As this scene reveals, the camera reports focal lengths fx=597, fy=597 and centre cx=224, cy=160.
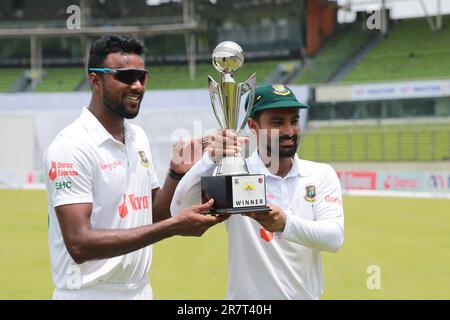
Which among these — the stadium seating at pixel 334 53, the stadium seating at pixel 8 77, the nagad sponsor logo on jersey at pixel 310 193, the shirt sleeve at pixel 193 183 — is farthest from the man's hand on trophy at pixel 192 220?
the stadium seating at pixel 8 77

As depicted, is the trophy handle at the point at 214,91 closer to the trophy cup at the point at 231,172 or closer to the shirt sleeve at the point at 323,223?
the trophy cup at the point at 231,172

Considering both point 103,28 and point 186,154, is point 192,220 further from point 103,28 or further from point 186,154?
point 103,28

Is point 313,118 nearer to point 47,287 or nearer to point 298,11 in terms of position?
point 298,11

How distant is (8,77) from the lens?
116 feet

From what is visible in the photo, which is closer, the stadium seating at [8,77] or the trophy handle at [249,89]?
the trophy handle at [249,89]

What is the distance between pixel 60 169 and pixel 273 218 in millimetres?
961

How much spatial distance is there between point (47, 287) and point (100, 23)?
28.8 metres

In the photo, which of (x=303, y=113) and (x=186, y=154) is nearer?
(x=186, y=154)

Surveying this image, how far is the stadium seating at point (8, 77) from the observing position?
3416 cm

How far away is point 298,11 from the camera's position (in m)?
32.8

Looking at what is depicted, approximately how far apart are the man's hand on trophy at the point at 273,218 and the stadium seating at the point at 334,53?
27202 millimetres

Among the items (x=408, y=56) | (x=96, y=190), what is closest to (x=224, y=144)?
(x=96, y=190)
